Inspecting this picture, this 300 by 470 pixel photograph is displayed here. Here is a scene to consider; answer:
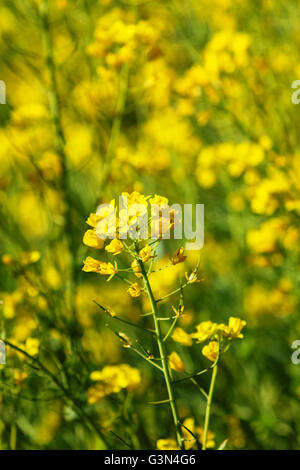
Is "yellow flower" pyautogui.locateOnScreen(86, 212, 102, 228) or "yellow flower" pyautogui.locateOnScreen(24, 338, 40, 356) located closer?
"yellow flower" pyautogui.locateOnScreen(86, 212, 102, 228)

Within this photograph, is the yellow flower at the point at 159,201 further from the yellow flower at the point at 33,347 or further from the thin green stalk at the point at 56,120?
the thin green stalk at the point at 56,120

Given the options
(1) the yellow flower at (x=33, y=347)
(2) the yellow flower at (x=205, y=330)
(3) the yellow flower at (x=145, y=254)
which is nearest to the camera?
(3) the yellow flower at (x=145, y=254)

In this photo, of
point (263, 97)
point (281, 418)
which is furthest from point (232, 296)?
point (263, 97)

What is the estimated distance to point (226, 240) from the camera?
2535mm

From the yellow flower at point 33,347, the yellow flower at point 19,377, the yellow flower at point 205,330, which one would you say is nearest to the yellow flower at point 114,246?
the yellow flower at point 205,330

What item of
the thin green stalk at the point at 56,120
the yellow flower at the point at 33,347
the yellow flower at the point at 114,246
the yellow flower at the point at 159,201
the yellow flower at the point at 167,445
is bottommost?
the yellow flower at the point at 167,445

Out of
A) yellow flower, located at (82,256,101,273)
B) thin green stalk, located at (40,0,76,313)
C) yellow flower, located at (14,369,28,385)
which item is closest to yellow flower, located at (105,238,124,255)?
yellow flower, located at (82,256,101,273)

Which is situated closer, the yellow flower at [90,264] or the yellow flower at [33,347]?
the yellow flower at [90,264]

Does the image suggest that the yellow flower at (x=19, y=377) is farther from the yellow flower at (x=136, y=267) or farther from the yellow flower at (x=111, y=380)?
the yellow flower at (x=136, y=267)

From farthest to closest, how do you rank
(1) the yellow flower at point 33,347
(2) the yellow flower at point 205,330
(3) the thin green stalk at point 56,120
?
(3) the thin green stalk at point 56,120 < (1) the yellow flower at point 33,347 < (2) the yellow flower at point 205,330

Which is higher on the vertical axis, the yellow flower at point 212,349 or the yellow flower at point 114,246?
the yellow flower at point 114,246

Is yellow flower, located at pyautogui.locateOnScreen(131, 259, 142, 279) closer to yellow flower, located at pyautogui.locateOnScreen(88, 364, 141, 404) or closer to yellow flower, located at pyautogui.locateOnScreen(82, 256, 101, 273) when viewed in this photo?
yellow flower, located at pyautogui.locateOnScreen(82, 256, 101, 273)

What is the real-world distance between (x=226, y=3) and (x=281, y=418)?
2183 mm

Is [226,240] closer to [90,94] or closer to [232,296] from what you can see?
[232,296]
